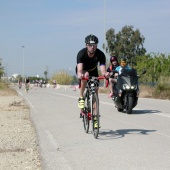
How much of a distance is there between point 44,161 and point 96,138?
2.15m

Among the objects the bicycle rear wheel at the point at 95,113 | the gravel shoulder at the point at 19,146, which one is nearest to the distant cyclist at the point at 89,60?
the bicycle rear wheel at the point at 95,113

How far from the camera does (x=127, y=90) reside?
13711 mm

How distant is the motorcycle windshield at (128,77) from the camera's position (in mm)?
13891

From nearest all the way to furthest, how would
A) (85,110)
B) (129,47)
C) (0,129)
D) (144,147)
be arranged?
(144,147), (85,110), (0,129), (129,47)

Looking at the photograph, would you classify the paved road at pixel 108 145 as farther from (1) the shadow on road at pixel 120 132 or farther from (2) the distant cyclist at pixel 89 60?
(2) the distant cyclist at pixel 89 60

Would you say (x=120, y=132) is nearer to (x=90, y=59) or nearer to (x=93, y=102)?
(x=93, y=102)

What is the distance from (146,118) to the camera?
1252cm

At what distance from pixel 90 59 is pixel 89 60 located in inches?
1.2

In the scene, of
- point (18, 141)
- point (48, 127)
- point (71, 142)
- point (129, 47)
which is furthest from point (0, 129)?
point (129, 47)

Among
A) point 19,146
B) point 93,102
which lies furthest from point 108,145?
point 19,146

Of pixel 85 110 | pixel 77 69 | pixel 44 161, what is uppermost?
pixel 77 69

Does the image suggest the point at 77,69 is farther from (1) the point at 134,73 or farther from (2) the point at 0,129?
(1) the point at 134,73

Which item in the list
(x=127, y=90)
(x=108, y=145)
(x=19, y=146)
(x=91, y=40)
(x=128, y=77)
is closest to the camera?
(x=108, y=145)

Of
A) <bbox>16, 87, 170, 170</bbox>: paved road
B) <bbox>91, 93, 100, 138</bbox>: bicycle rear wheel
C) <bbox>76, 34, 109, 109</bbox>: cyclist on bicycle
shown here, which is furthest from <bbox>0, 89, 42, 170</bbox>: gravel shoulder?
<bbox>76, 34, 109, 109</bbox>: cyclist on bicycle
